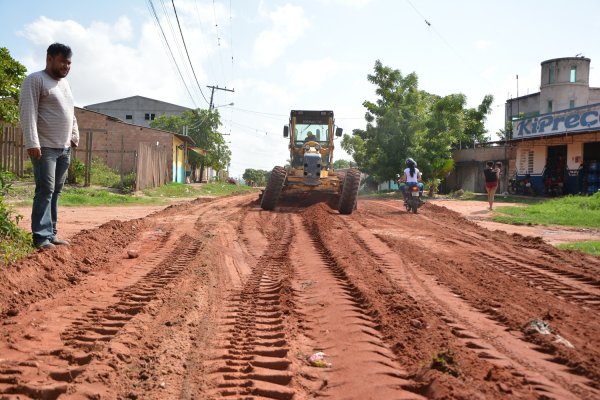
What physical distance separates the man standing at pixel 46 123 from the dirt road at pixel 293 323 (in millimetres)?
505

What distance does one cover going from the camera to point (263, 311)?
162 inches

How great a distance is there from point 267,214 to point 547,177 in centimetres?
1895

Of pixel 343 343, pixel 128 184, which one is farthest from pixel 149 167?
pixel 343 343

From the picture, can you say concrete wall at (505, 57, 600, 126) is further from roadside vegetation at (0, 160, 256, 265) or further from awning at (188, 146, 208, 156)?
roadside vegetation at (0, 160, 256, 265)

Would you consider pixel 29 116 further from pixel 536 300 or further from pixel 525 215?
pixel 525 215

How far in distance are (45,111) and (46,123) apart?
0.42 feet

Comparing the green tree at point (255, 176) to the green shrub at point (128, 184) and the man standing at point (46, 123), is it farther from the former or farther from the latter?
the man standing at point (46, 123)

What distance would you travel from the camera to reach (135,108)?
210 feet

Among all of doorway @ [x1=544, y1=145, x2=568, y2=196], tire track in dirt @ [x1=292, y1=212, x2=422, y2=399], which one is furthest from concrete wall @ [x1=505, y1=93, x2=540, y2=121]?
tire track in dirt @ [x1=292, y1=212, x2=422, y2=399]

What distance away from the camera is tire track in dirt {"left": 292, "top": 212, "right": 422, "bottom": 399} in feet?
8.73

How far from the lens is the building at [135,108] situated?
63531 millimetres

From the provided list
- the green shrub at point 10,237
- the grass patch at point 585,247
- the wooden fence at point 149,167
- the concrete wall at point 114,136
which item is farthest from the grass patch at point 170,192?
the grass patch at point 585,247

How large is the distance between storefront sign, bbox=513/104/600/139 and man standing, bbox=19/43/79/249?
22421 mm

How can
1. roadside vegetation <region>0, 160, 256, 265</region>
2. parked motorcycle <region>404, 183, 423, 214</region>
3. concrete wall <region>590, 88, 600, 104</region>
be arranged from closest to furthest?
roadside vegetation <region>0, 160, 256, 265</region> → parked motorcycle <region>404, 183, 423, 214</region> → concrete wall <region>590, 88, 600, 104</region>
